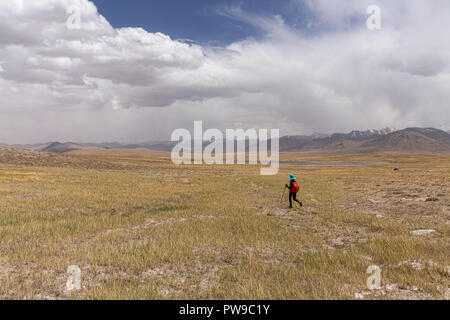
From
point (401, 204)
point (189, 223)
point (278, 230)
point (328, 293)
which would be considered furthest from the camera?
point (401, 204)

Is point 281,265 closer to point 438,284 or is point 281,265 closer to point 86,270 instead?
point 438,284

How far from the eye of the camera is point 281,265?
819 cm

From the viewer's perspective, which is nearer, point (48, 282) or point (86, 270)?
point (48, 282)

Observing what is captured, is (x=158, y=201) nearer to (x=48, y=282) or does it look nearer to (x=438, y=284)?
(x=48, y=282)

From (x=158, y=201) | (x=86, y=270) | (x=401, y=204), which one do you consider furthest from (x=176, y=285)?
(x=401, y=204)

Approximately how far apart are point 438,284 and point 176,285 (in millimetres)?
6867

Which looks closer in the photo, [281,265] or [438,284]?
[438,284]

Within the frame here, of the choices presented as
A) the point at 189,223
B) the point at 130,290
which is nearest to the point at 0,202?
the point at 189,223

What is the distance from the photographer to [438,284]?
6660 millimetres
